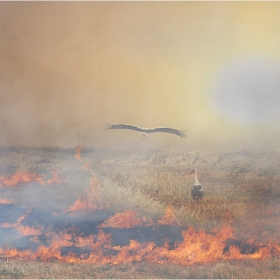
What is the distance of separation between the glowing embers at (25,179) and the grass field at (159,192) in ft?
0.05

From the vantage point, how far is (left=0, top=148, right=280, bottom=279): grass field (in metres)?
4.96

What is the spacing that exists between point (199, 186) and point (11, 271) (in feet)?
9.33

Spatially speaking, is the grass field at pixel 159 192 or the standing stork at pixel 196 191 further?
the standing stork at pixel 196 191

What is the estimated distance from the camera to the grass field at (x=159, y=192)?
4961 mm

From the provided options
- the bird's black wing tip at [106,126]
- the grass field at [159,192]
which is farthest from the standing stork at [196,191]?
the bird's black wing tip at [106,126]

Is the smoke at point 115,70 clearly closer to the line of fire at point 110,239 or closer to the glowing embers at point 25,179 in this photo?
the glowing embers at point 25,179

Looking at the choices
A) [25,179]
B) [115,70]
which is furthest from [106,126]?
[25,179]

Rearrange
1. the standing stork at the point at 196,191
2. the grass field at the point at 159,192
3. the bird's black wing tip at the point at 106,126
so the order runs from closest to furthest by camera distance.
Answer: the grass field at the point at 159,192 < the standing stork at the point at 196,191 < the bird's black wing tip at the point at 106,126

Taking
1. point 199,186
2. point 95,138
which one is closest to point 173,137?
point 199,186

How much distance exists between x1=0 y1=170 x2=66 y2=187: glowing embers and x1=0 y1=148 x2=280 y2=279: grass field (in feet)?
0.05

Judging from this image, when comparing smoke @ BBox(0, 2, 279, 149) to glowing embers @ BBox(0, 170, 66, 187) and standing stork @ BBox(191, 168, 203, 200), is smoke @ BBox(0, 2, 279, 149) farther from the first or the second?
standing stork @ BBox(191, 168, 203, 200)

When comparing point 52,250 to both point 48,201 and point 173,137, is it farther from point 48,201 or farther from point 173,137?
point 173,137

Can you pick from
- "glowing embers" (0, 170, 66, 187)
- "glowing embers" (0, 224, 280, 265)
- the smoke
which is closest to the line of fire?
"glowing embers" (0, 224, 280, 265)

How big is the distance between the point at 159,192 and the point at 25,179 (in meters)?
1.91
